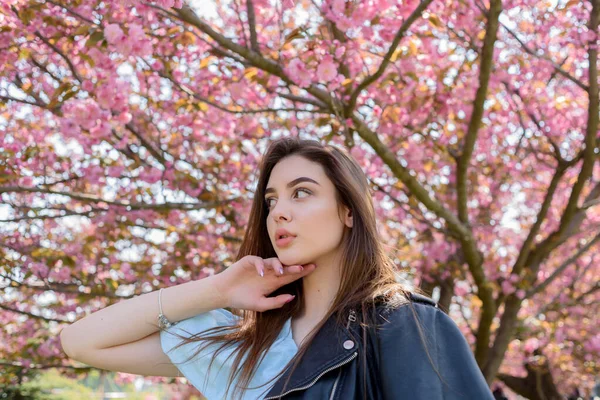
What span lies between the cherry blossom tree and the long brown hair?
1.07 meters

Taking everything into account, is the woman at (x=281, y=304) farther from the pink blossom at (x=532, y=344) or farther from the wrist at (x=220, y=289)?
the pink blossom at (x=532, y=344)

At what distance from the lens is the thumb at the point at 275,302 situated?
2010 millimetres

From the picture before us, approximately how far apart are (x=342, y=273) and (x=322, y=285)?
92 millimetres

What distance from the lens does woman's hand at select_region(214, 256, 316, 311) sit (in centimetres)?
201

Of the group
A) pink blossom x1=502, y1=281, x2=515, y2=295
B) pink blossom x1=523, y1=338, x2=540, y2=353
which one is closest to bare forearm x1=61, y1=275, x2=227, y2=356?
pink blossom x1=502, y1=281, x2=515, y2=295

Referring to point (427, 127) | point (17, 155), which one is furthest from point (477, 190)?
point (17, 155)

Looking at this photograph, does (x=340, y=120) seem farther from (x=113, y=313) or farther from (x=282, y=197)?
(x=113, y=313)

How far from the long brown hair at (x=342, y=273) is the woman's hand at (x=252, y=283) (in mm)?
54

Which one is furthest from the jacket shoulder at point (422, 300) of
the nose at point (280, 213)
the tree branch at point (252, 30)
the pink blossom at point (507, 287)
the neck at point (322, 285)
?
the pink blossom at point (507, 287)

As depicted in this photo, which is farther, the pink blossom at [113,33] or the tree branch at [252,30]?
the tree branch at [252,30]

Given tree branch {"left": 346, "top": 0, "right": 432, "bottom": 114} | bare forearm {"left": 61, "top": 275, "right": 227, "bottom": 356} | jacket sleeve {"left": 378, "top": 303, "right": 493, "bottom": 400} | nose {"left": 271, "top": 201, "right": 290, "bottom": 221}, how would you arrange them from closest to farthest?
jacket sleeve {"left": 378, "top": 303, "right": 493, "bottom": 400} → nose {"left": 271, "top": 201, "right": 290, "bottom": 221} → bare forearm {"left": 61, "top": 275, "right": 227, "bottom": 356} → tree branch {"left": 346, "top": 0, "right": 432, "bottom": 114}

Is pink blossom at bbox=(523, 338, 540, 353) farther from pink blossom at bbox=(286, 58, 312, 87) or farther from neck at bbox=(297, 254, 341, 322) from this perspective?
neck at bbox=(297, 254, 341, 322)

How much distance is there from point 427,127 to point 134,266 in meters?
2.00

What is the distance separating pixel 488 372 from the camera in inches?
178
